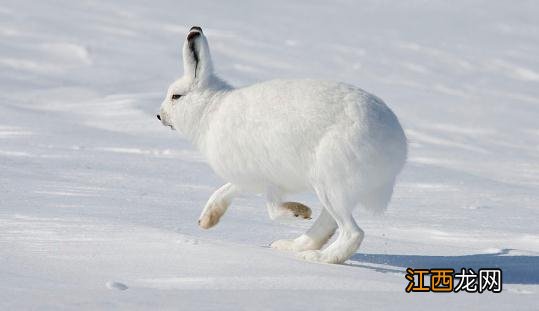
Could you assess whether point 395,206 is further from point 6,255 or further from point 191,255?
point 6,255

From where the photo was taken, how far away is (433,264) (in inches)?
166

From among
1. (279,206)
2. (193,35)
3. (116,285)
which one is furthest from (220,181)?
(116,285)

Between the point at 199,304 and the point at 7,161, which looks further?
the point at 7,161

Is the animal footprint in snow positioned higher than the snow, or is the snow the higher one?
the snow

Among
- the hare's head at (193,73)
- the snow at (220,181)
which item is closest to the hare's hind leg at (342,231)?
the snow at (220,181)

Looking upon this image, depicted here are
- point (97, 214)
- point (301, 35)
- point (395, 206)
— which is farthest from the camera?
point (301, 35)

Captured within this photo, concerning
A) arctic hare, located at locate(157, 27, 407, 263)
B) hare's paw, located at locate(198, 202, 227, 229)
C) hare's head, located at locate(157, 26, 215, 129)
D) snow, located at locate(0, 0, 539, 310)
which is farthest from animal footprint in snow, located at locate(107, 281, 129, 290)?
hare's head, located at locate(157, 26, 215, 129)

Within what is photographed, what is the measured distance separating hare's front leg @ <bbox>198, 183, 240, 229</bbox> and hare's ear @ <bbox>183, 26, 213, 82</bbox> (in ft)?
1.73

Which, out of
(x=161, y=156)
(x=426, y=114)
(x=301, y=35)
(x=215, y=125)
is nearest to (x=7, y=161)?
(x=161, y=156)

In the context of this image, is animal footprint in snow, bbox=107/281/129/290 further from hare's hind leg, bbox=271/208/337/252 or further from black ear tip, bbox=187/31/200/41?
black ear tip, bbox=187/31/200/41

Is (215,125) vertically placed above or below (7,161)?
below

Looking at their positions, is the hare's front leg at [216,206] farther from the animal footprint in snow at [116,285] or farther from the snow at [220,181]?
the animal footprint in snow at [116,285]

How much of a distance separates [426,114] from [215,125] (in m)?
6.33

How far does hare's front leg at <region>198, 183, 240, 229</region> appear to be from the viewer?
4.38m
